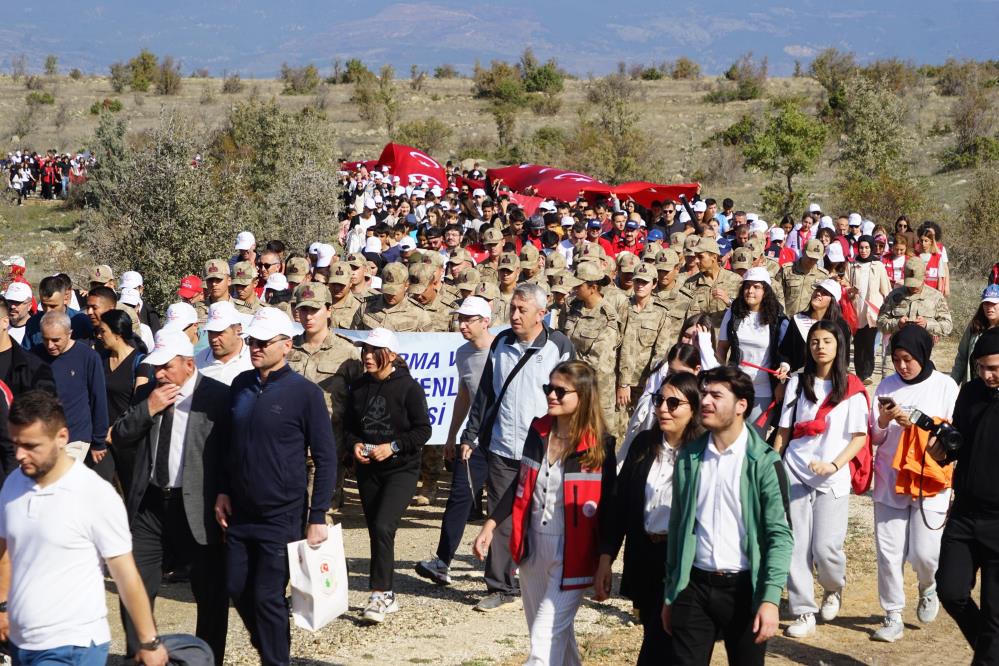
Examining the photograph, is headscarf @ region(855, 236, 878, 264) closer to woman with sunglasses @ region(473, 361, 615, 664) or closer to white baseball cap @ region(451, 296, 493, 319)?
white baseball cap @ region(451, 296, 493, 319)

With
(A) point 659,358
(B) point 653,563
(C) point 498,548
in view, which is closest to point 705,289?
(A) point 659,358

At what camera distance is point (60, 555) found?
4867 mm

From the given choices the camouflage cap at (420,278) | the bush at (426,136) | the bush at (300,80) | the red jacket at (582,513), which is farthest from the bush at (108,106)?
the red jacket at (582,513)

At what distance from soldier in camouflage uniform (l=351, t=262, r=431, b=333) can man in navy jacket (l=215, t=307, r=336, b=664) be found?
169 inches

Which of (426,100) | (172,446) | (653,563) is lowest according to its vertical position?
(653,563)

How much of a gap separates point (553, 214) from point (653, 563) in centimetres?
1508

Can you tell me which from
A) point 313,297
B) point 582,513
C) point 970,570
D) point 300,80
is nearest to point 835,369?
point 970,570

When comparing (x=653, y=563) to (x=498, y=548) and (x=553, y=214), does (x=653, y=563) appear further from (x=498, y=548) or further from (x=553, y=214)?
(x=553, y=214)

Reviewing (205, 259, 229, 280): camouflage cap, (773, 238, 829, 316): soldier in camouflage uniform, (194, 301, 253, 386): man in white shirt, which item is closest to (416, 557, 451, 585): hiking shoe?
(194, 301, 253, 386): man in white shirt

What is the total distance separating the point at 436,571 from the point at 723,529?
3869 millimetres

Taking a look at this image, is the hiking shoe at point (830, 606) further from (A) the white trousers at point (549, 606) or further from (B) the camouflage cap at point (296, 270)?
(B) the camouflage cap at point (296, 270)

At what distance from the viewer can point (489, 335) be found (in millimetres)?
9273

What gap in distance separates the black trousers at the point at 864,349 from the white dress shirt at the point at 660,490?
1076 centimetres

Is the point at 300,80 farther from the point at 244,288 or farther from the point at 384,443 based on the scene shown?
the point at 384,443
